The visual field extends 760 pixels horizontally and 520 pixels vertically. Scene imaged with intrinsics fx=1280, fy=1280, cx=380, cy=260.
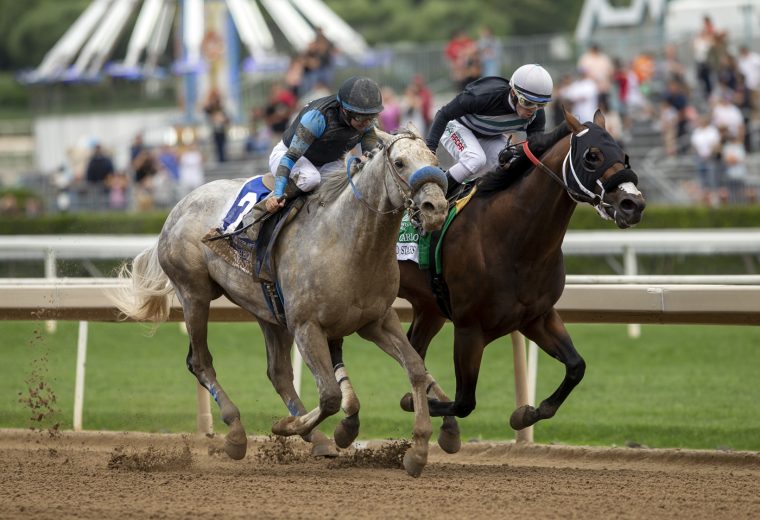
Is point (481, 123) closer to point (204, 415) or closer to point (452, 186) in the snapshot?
point (452, 186)

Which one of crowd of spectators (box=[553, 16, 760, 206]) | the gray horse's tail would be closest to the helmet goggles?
the gray horse's tail

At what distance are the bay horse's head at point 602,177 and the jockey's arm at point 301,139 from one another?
4.12 feet

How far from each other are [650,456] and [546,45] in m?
15.7

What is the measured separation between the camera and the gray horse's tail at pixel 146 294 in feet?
25.5

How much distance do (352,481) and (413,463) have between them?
0.31 metres

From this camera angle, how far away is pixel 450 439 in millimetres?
6977

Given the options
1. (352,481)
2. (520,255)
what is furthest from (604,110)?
(352,481)

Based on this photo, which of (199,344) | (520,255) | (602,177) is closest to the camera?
(602,177)

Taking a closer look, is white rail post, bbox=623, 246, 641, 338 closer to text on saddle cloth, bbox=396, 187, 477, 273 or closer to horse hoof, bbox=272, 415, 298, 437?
text on saddle cloth, bbox=396, 187, 477, 273

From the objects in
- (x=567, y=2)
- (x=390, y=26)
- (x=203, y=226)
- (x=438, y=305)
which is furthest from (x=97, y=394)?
(x=567, y=2)

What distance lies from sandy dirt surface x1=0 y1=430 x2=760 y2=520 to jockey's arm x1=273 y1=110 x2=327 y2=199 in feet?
5.05

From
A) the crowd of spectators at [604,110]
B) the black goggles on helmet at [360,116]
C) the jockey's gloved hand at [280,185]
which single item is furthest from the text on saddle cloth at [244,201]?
the crowd of spectators at [604,110]

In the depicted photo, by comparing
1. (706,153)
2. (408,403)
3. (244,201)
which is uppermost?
A: (706,153)

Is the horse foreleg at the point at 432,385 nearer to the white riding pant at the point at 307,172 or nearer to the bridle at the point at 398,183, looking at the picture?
the white riding pant at the point at 307,172
